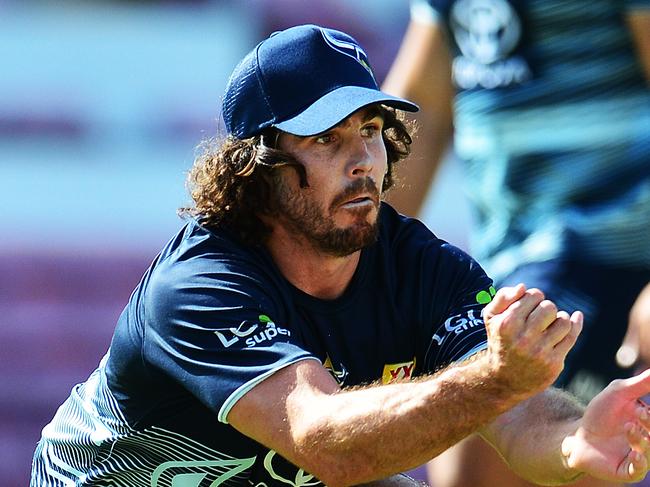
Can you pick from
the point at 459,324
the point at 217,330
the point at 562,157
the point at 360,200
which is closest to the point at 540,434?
the point at 459,324

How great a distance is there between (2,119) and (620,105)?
280cm

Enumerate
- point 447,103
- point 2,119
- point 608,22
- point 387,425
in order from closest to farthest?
point 387,425, point 608,22, point 447,103, point 2,119

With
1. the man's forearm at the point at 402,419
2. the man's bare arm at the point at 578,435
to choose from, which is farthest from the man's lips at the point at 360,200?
the man's bare arm at the point at 578,435

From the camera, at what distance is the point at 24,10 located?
623 cm

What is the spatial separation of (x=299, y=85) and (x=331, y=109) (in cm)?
12

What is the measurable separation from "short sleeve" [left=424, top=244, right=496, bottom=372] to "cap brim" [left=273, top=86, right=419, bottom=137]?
460 millimetres

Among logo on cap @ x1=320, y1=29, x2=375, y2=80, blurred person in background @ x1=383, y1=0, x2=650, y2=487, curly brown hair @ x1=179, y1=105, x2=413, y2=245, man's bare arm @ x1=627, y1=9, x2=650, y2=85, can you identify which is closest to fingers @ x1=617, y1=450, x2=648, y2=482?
curly brown hair @ x1=179, y1=105, x2=413, y2=245

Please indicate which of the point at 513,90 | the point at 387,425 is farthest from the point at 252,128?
the point at 513,90

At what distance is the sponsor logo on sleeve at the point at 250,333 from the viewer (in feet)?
10.1

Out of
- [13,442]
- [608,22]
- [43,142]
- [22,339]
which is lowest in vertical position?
[13,442]

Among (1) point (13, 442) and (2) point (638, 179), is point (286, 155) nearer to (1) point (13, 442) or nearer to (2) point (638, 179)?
(2) point (638, 179)

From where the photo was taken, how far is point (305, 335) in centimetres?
333

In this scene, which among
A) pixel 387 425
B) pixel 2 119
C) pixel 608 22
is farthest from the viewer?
pixel 2 119

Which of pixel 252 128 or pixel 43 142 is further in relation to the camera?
pixel 43 142
